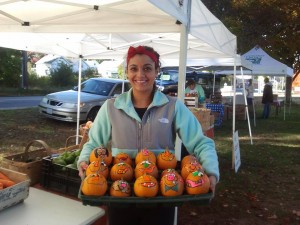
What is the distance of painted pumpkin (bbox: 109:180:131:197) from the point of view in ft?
5.78

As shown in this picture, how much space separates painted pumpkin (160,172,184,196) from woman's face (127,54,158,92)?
0.61 meters

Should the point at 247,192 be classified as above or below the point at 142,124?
below

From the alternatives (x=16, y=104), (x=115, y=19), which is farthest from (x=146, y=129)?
(x=16, y=104)

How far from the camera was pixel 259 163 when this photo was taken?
7617 millimetres

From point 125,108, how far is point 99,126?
0.68 ft

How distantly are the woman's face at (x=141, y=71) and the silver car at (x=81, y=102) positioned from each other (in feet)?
29.1

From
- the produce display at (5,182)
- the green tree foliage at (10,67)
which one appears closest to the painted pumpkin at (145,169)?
the produce display at (5,182)

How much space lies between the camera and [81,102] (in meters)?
10.9

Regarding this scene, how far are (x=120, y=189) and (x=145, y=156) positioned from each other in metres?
0.28

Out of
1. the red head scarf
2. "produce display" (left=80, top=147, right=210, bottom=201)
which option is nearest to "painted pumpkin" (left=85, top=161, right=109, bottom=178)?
"produce display" (left=80, top=147, right=210, bottom=201)

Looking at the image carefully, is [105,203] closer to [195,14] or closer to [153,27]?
[153,27]

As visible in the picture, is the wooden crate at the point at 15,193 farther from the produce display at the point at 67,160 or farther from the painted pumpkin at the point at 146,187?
the painted pumpkin at the point at 146,187

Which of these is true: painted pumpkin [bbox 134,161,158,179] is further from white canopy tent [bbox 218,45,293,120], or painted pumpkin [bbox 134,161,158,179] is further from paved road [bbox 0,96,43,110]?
paved road [bbox 0,96,43,110]

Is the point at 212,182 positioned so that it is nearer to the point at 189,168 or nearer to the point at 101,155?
the point at 189,168
